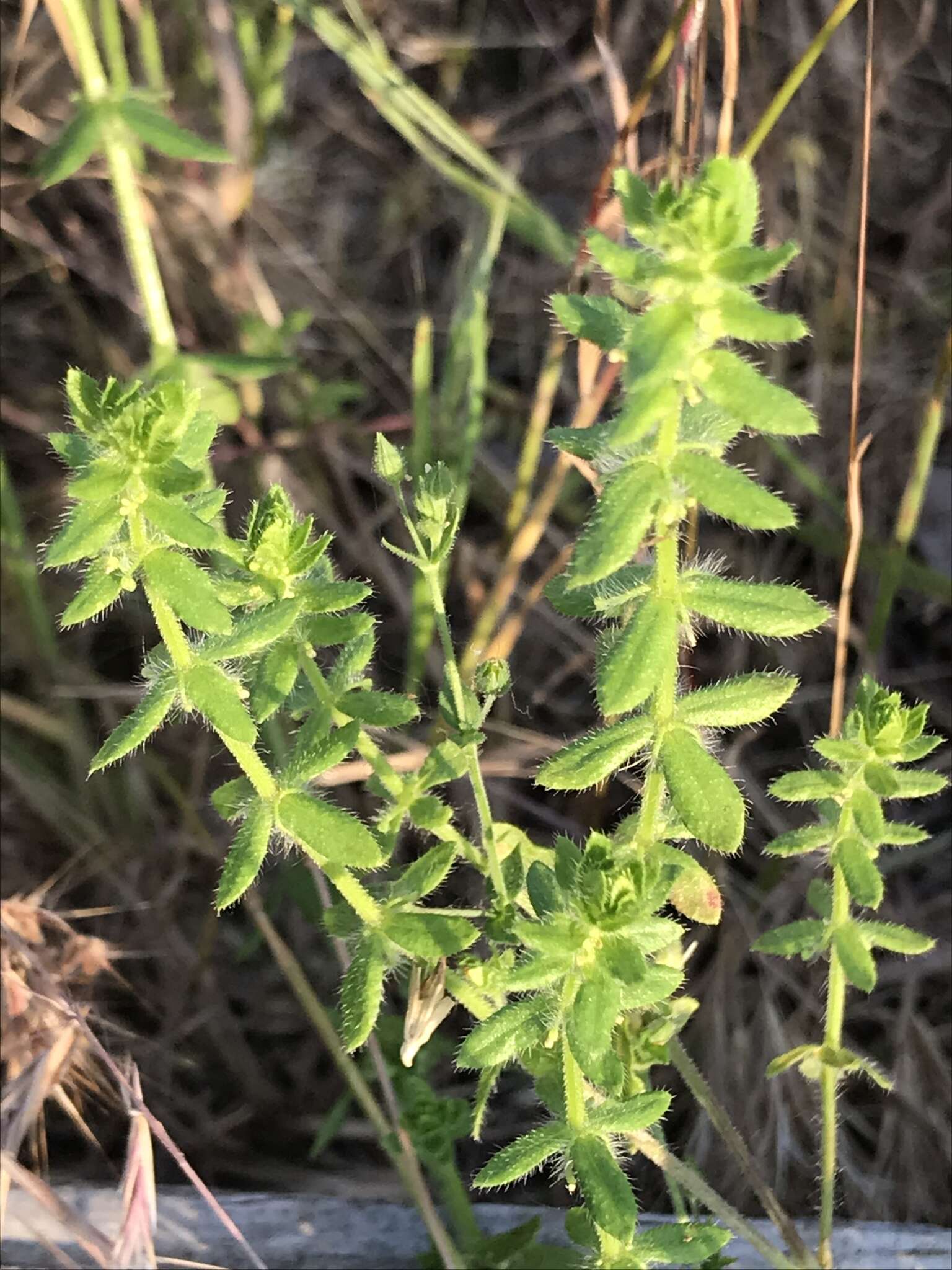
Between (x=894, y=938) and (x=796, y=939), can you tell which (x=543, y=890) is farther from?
(x=894, y=938)

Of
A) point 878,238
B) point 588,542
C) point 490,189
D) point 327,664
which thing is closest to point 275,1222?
point 327,664

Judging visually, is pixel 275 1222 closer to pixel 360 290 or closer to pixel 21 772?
pixel 21 772

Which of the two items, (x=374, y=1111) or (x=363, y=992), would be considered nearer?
(x=363, y=992)

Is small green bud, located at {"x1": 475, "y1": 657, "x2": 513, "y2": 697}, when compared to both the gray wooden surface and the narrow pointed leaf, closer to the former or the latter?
the narrow pointed leaf

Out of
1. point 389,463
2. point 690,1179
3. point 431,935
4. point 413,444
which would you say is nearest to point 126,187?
point 413,444

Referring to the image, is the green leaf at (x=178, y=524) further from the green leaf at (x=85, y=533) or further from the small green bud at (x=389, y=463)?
the small green bud at (x=389, y=463)

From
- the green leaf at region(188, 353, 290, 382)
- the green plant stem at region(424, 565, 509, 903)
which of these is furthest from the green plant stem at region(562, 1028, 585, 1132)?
the green leaf at region(188, 353, 290, 382)
